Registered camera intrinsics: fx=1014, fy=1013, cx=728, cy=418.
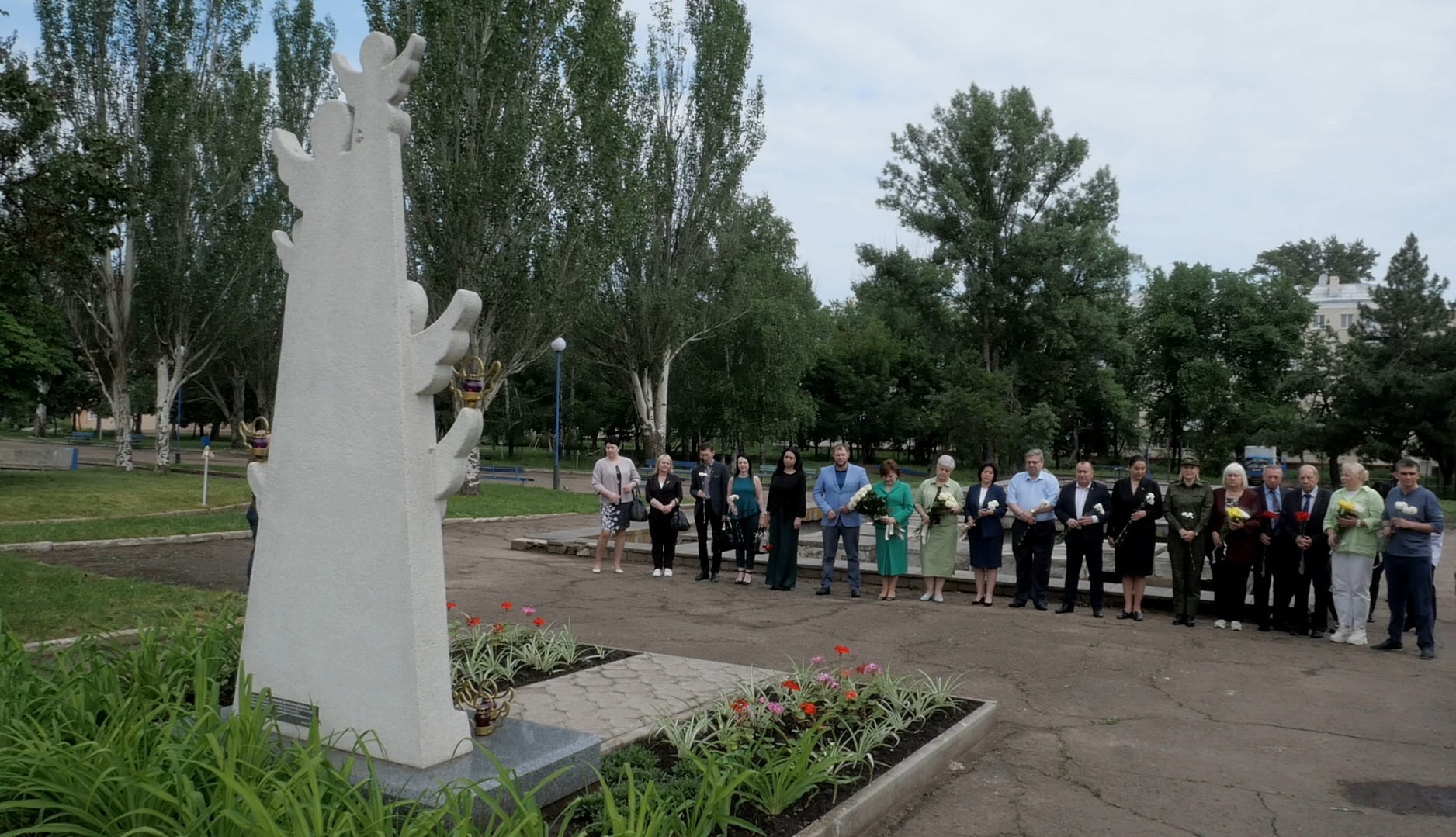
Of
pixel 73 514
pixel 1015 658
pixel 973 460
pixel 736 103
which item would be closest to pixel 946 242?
pixel 973 460

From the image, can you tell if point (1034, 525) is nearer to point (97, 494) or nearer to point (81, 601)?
point (81, 601)

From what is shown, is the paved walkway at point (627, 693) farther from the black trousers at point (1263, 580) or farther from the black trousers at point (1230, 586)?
the black trousers at point (1263, 580)

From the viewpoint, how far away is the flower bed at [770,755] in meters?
4.13

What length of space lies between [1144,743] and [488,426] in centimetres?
4751

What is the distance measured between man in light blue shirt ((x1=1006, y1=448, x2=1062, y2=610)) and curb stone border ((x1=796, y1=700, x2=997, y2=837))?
487 centimetres

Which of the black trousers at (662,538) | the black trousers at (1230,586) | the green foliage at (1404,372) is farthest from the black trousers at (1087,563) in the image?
the green foliage at (1404,372)

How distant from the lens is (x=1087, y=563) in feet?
35.9

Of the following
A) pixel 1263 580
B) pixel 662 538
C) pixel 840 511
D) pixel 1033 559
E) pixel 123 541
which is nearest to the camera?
pixel 1263 580

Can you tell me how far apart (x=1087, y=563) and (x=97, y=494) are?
20.4 metres

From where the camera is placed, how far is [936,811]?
16.4ft

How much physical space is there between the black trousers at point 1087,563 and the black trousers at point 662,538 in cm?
490

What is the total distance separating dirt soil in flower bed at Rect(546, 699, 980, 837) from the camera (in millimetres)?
4383

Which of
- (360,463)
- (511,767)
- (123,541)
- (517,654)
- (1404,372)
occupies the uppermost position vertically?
(1404,372)

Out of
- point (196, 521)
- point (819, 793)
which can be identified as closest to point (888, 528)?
point (819, 793)
